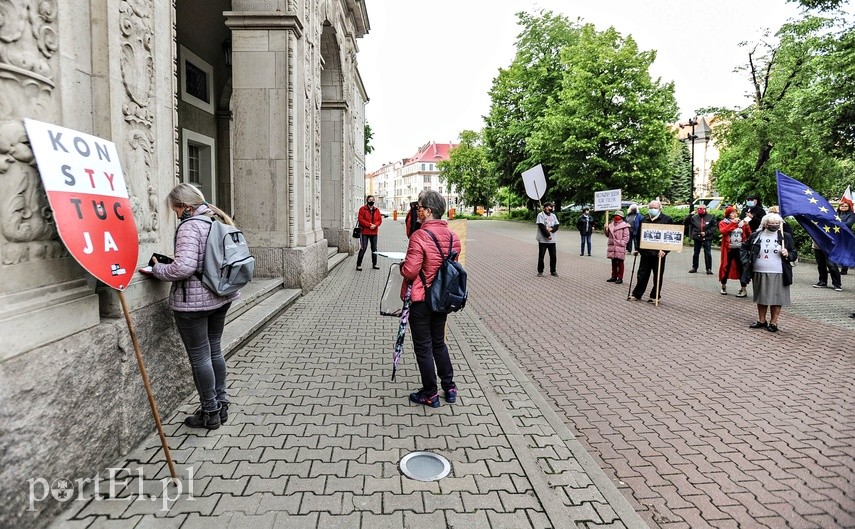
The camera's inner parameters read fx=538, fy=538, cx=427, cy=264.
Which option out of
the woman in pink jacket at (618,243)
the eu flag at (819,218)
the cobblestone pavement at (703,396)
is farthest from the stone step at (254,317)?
the eu flag at (819,218)

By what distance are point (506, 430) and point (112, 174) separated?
136 inches

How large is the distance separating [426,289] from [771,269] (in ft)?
A: 20.8

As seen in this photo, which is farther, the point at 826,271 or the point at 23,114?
the point at 826,271

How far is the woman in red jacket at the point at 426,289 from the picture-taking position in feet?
15.6

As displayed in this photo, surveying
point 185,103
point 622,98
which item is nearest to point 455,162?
point 622,98

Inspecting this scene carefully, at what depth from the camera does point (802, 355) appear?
278 inches

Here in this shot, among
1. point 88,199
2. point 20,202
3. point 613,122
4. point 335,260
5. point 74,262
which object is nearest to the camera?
point 20,202

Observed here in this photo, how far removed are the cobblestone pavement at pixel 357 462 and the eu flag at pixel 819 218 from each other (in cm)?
652

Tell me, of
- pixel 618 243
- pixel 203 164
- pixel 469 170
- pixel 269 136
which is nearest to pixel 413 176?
pixel 469 170

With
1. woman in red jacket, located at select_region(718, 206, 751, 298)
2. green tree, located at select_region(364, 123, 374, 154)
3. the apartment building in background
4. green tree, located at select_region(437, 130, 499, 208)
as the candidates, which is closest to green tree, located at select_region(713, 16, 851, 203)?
woman in red jacket, located at select_region(718, 206, 751, 298)

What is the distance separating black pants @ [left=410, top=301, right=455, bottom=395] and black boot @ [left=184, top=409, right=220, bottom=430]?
1728mm

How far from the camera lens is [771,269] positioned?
8266mm

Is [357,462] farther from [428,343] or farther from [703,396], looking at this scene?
[703,396]

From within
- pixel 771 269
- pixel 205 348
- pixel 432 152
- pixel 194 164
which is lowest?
pixel 205 348
